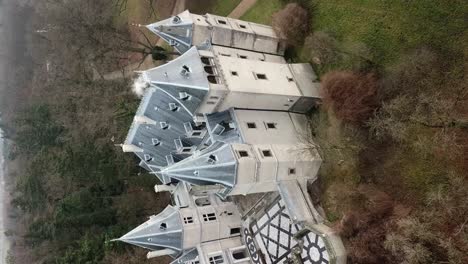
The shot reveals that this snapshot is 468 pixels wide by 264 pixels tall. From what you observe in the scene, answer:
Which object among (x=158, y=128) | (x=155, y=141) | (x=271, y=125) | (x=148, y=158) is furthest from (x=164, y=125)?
(x=271, y=125)

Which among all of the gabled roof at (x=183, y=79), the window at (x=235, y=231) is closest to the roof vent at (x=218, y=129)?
the gabled roof at (x=183, y=79)

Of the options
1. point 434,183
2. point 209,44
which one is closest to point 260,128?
point 209,44

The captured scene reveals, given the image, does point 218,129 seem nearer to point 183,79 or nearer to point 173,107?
point 173,107

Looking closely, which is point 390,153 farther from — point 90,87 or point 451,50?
point 90,87

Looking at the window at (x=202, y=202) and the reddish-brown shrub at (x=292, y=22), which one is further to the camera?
the window at (x=202, y=202)

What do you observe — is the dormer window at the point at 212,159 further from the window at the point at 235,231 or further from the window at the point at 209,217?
the window at the point at 235,231
